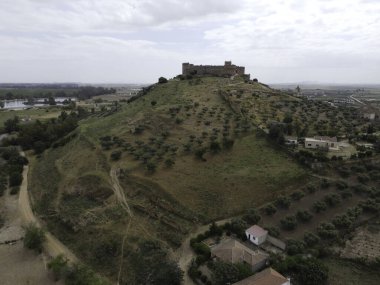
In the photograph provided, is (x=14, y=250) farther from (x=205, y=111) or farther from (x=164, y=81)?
(x=164, y=81)

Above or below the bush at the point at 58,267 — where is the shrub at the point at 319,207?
above

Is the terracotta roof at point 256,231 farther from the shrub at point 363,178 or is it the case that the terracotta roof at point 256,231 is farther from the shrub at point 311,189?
the shrub at point 363,178

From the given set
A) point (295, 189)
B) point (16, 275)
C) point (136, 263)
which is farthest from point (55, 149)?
point (295, 189)

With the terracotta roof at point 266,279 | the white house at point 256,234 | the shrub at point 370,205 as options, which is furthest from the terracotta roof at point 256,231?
the shrub at point 370,205

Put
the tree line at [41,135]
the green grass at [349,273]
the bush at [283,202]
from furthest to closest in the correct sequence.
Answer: the tree line at [41,135]
the bush at [283,202]
the green grass at [349,273]

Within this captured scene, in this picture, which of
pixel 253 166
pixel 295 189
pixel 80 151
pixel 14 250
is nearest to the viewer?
pixel 14 250

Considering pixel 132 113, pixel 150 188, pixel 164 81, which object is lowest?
pixel 150 188

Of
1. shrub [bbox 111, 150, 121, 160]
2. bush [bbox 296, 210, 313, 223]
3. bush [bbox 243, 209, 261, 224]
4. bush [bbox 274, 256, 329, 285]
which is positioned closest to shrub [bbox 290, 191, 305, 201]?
bush [bbox 296, 210, 313, 223]
